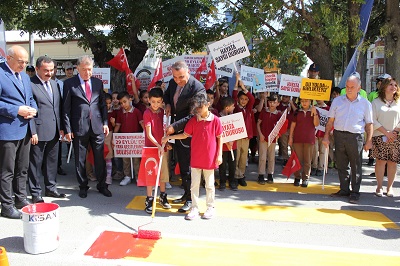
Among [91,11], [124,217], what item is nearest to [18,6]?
[91,11]

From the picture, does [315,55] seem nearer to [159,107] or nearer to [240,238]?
[159,107]

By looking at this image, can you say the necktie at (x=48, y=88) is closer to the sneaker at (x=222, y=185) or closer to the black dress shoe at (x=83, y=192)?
the black dress shoe at (x=83, y=192)

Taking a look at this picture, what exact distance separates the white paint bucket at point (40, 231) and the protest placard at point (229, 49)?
15.1 feet

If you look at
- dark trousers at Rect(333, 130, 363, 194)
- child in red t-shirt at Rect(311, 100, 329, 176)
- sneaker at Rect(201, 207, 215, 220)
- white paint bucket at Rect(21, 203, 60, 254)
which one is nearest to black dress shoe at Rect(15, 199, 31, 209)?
white paint bucket at Rect(21, 203, 60, 254)

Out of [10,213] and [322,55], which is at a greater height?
[322,55]

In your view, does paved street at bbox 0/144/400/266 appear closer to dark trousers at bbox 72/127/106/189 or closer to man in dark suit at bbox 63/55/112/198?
dark trousers at bbox 72/127/106/189

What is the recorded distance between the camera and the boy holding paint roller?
5402 millimetres

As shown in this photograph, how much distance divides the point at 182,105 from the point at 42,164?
2545 millimetres

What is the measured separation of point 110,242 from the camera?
434 centimetres

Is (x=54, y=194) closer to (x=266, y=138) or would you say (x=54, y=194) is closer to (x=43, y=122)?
(x=43, y=122)

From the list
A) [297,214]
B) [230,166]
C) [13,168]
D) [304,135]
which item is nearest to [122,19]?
[230,166]

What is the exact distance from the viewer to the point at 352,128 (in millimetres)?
6086

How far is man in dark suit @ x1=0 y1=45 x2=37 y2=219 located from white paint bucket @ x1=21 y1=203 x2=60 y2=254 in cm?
110

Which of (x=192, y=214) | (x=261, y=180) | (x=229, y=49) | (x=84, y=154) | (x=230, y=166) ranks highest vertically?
(x=229, y=49)
